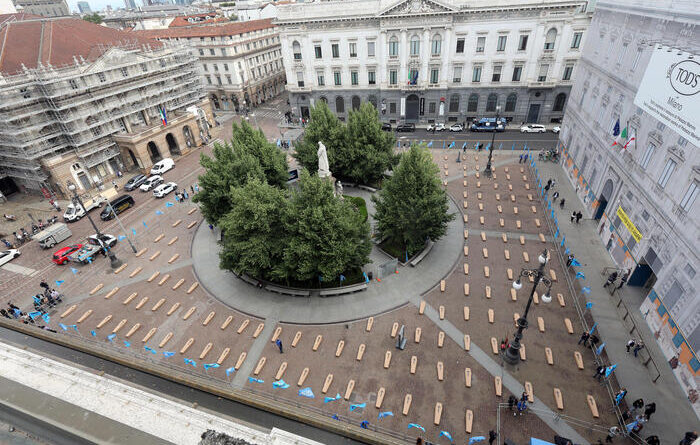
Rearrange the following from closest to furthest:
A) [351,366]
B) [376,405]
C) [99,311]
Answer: [376,405] → [351,366] → [99,311]

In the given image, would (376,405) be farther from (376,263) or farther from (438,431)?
(376,263)

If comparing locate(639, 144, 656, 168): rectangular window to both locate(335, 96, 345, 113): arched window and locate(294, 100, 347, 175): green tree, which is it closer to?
locate(294, 100, 347, 175): green tree

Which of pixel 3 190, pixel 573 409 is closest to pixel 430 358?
pixel 573 409

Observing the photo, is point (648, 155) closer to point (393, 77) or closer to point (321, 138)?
point (321, 138)

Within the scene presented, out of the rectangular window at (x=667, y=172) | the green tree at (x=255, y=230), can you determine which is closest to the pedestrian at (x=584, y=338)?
the rectangular window at (x=667, y=172)

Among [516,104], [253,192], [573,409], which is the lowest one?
[573,409]

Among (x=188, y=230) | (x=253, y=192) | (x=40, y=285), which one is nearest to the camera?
(x=253, y=192)
